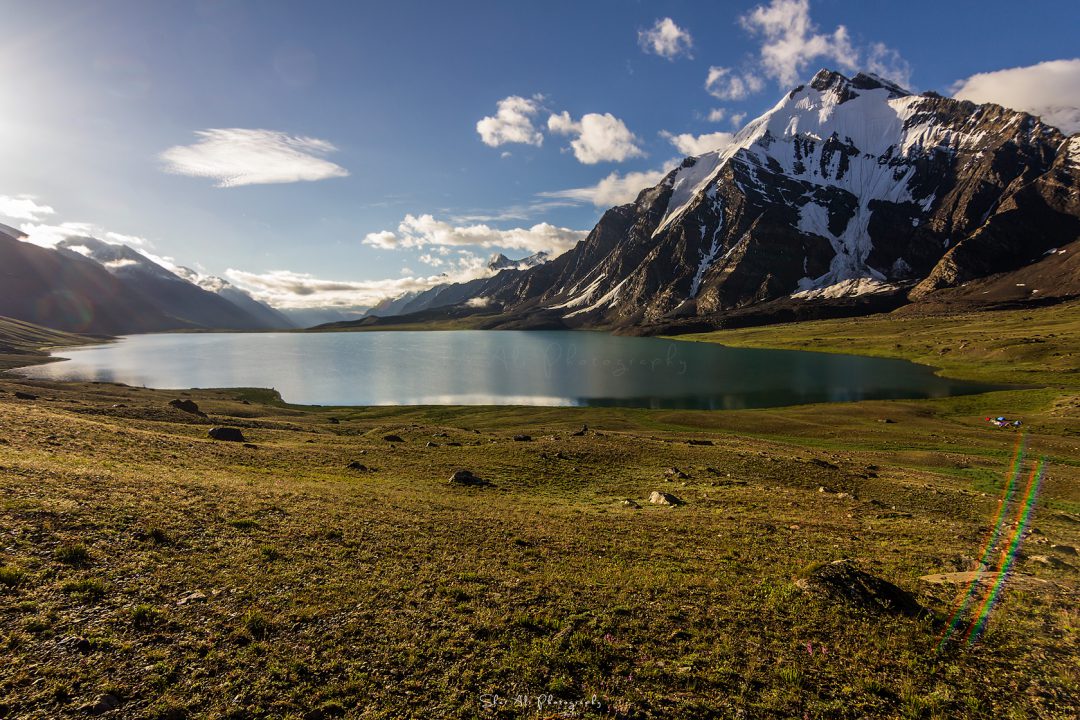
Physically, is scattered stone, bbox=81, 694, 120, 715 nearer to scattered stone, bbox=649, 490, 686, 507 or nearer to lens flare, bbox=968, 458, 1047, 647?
lens flare, bbox=968, 458, 1047, 647

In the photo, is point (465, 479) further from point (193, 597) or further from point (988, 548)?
point (988, 548)

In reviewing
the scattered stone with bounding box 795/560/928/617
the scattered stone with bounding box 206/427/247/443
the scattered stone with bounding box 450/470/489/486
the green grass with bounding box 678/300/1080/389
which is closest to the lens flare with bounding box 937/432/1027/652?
the scattered stone with bounding box 795/560/928/617

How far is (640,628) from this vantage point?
13.5 meters

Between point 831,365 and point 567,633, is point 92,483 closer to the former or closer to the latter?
point 567,633

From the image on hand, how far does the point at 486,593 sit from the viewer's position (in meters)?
15.3

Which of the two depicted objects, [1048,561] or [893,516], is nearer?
[1048,561]

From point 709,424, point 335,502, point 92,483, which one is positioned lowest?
point 709,424

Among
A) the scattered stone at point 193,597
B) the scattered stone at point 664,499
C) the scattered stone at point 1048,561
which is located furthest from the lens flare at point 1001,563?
the scattered stone at point 193,597

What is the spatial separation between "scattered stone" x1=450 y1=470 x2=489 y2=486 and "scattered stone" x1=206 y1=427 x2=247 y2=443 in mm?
21878

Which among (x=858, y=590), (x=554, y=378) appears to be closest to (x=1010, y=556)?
(x=858, y=590)

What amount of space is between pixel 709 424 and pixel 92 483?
67347 mm

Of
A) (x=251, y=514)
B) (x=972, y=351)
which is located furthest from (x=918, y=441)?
(x=972, y=351)

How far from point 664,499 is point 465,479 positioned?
45.0ft

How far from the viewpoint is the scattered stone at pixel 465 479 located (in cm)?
3288
